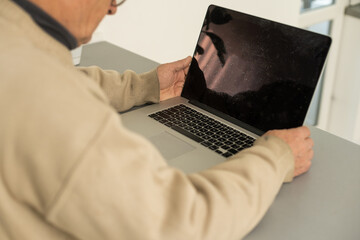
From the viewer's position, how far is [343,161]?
0.92m

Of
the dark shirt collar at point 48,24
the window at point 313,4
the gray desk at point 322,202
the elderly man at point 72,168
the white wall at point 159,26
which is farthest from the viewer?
the window at point 313,4

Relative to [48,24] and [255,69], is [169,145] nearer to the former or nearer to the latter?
[255,69]

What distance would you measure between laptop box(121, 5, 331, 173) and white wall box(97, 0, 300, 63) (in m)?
0.68

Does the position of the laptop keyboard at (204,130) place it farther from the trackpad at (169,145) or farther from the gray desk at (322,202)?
the gray desk at (322,202)

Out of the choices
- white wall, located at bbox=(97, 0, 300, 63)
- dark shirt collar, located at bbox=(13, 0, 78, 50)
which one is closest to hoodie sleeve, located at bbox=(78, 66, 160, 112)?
dark shirt collar, located at bbox=(13, 0, 78, 50)

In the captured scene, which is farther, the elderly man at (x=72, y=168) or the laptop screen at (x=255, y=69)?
the laptop screen at (x=255, y=69)

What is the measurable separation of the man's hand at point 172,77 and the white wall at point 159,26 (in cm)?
62

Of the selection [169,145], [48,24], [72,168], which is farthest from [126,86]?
[72,168]

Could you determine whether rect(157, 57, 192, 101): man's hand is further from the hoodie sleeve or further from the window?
the window

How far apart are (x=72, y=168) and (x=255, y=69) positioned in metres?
0.64

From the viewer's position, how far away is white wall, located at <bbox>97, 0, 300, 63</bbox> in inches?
67.5

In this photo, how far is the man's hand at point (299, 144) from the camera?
808mm

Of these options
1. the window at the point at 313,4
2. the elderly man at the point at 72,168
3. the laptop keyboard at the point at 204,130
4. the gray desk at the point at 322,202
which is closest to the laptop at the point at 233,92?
the laptop keyboard at the point at 204,130

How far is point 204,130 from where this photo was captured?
1011mm
